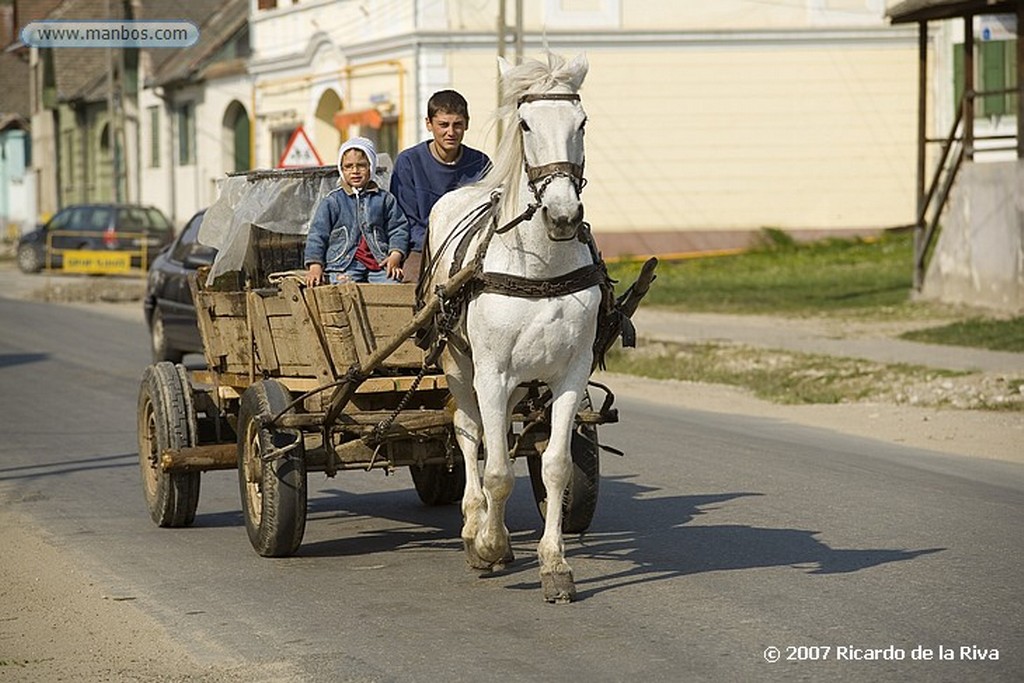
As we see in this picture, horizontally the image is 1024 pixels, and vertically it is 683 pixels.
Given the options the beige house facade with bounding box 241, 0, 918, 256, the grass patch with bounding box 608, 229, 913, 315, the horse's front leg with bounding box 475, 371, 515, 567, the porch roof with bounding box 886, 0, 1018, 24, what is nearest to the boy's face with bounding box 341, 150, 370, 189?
the horse's front leg with bounding box 475, 371, 515, 567

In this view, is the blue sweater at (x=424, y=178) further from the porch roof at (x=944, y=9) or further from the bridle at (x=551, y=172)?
the porch roof at (x=944, y=9)

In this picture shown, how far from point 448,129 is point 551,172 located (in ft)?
6.52

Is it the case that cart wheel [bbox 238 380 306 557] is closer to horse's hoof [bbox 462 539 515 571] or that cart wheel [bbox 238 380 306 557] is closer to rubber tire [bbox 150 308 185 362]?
horse's hoof [bbox 462 539 515 571]

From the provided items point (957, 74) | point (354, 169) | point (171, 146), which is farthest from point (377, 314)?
point (171, 146)

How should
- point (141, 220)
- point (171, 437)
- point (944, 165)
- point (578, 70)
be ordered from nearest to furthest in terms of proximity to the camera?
point (578, 70), point (171, 437), point (944, 165), point (141, 220)

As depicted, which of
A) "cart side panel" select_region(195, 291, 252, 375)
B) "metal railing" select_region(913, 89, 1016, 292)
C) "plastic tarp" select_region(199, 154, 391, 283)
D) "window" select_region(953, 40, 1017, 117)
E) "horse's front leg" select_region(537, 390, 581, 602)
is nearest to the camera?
"horse's front leg" select_region(537, 390, 581, 602)

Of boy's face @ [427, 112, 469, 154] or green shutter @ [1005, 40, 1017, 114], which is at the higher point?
green shutter @ [1005, 40, 1017, 114]

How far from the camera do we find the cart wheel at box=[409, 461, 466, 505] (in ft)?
33.9

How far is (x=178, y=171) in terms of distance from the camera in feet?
176

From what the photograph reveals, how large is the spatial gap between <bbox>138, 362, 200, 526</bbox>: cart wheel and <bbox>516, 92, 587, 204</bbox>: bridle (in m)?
3.16

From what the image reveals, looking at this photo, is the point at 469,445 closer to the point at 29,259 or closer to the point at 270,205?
the point at 270,205

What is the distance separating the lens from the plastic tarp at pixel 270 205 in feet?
33.3

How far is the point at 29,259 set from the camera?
45000mm

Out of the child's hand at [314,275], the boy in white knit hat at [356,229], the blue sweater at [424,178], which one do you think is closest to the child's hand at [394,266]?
the boy in white knit hat at [356,229]
